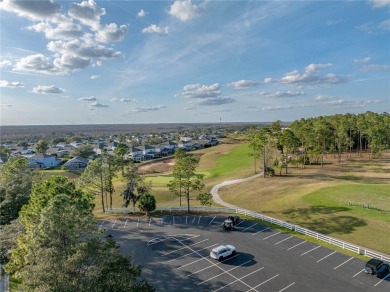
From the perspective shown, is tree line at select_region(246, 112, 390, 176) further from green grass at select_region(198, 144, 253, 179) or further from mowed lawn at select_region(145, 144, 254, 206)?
green grass at select_region(198, 144, 253, 179)

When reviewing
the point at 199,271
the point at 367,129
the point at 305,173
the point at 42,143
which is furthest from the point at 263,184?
the point at 42,143

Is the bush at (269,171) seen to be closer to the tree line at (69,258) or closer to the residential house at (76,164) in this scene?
the tree line at (69,258)

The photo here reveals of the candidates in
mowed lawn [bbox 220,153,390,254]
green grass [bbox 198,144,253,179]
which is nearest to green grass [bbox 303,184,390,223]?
mowed lawn [bbox 220,153,390,254]

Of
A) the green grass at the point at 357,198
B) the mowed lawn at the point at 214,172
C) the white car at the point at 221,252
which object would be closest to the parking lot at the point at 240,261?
the white car at the point at 221,252

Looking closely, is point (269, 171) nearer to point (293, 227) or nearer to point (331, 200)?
point (331, 200)

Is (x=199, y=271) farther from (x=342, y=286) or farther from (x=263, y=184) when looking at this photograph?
(x=263, y=184)
